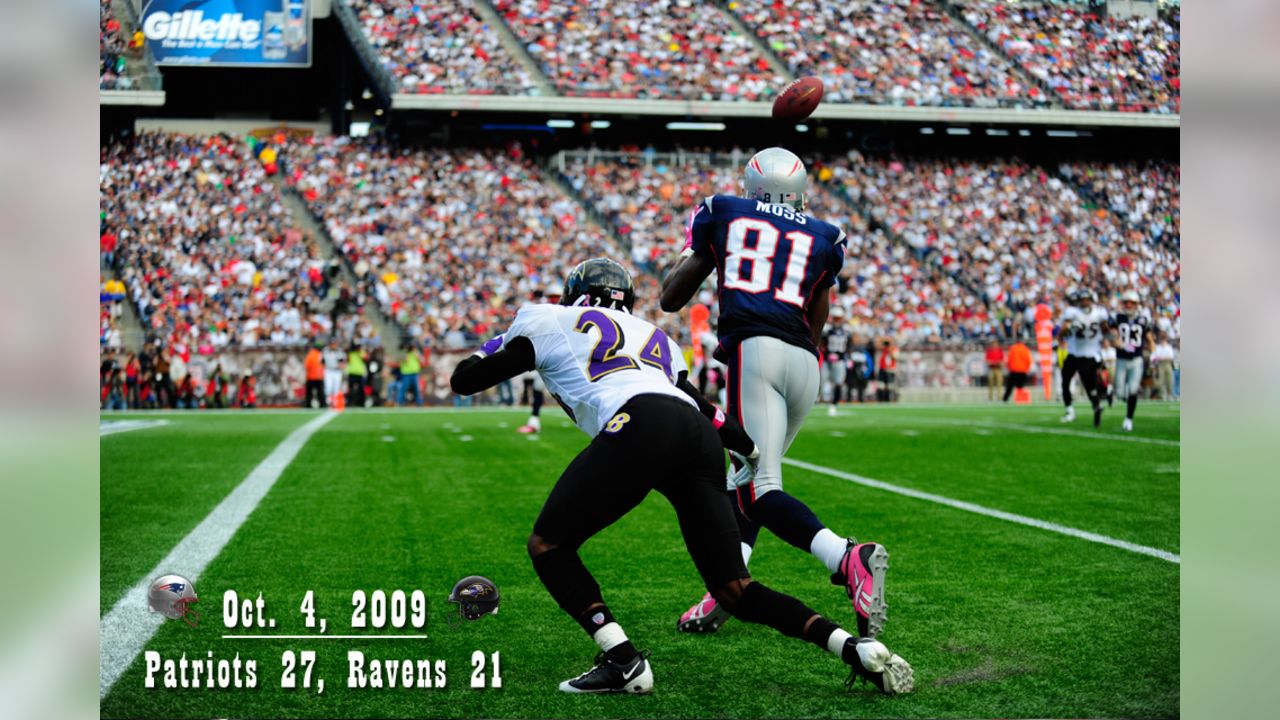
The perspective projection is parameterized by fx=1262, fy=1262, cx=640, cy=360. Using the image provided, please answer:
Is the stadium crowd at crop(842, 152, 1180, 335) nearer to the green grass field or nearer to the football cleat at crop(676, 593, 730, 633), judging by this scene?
the green grass field

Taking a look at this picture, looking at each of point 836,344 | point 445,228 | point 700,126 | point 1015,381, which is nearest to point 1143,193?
point 1015,381

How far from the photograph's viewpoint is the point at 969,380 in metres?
22.4

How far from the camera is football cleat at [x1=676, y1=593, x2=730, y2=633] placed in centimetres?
414

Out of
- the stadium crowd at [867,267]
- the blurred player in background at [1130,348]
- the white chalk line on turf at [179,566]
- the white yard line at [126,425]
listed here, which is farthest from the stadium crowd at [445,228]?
the white chalk line on turf at [179,566]

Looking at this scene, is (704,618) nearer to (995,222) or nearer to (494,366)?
(494,366)

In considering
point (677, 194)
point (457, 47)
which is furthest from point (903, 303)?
point (457, 47)

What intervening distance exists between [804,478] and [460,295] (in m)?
13.2

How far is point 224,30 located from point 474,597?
9876 millimetres

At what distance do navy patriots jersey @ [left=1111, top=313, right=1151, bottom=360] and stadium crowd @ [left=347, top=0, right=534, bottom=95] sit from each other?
42.7ft

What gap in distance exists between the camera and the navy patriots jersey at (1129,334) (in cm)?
1288

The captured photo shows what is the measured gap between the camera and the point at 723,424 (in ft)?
11.7

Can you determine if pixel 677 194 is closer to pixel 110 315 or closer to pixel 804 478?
pixel 110 315

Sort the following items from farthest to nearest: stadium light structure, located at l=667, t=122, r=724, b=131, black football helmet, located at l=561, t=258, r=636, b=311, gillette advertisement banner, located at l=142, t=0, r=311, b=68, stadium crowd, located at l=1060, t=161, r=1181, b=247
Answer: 1. stadium light structure, located at l=667, t=122, r=724, b=131
2. stadium crowd, located at l=1060, t=161, r=1181, b=247
3. gillette advertisement banner, located at l=142, t=0, r=311, b=68
4. black football helmet, located at l=561, t=258, r=636, b=311

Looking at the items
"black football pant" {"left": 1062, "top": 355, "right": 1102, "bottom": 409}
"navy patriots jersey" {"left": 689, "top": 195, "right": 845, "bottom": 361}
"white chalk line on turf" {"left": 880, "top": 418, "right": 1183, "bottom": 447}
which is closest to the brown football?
"navy patriots jersey" {"left": 689, "top": 195, "right": 845, "bottom": 361}
